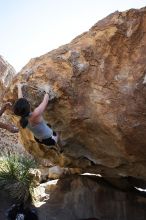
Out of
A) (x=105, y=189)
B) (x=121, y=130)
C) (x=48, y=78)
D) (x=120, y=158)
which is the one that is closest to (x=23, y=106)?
(x=48, y=78)

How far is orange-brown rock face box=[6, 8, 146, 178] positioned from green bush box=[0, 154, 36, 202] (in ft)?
14.8

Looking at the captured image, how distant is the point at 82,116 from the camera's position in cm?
841

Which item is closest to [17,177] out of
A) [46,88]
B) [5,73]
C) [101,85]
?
[46,88]

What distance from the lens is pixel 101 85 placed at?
8.04 m

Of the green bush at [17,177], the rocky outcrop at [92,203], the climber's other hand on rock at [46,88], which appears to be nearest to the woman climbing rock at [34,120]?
the climber's other hand on rock at [46,88]

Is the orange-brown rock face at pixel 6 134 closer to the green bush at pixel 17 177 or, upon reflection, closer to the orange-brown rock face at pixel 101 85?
the green bush at pixel 17 177

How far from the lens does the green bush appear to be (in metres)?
12.8

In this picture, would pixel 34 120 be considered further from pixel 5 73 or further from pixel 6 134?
pixel 6 134

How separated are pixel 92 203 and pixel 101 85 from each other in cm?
505

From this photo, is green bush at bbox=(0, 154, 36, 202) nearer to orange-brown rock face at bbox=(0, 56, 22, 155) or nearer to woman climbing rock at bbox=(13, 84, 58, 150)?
orange-brown rock face at bbox=(0, 56, 22, 155)

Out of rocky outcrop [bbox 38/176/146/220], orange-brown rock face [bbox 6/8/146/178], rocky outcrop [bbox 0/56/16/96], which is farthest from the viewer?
rocky outcrop [bbox 0/56/16/96]

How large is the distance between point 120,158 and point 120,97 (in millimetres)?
2015

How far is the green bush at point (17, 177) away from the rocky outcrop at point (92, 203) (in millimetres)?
984

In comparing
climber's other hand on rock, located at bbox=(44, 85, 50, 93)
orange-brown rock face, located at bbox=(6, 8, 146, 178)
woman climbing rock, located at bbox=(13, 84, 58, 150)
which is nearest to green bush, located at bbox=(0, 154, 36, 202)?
orange-brown rock face, located at bbox=(6, 8, 146, 178)
